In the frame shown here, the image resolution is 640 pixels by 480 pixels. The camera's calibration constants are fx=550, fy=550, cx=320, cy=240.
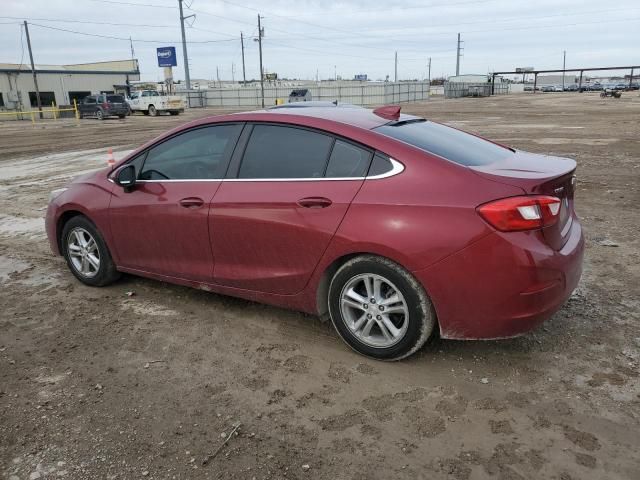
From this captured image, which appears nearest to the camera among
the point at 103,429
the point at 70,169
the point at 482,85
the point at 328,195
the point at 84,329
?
the point at 103,429

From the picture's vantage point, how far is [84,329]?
422 centimetres

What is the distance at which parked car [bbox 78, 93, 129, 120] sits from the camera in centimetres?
3812

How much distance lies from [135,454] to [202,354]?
3.50 feet

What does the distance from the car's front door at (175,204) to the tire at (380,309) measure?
3.79 ft

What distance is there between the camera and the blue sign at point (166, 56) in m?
61.9

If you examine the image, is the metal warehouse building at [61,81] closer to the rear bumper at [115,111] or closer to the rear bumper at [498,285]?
the rear bumper at [115,111]

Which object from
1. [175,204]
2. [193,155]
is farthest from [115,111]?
[175,204]

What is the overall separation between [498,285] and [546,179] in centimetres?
70

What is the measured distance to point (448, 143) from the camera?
376cm

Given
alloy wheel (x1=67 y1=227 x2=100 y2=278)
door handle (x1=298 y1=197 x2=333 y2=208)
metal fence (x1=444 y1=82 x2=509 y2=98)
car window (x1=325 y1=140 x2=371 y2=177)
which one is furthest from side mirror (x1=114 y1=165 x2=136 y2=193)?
metal fence (x1=444 y1=82 x2=509 y2=98)

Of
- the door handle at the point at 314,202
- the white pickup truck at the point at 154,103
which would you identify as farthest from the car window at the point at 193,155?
the white pickup truck at the point at 154,103

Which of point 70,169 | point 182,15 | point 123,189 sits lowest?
point 70,169

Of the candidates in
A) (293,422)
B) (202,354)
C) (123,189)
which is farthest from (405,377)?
(123,189)

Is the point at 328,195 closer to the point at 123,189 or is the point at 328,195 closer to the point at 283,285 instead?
the point at 283,285
